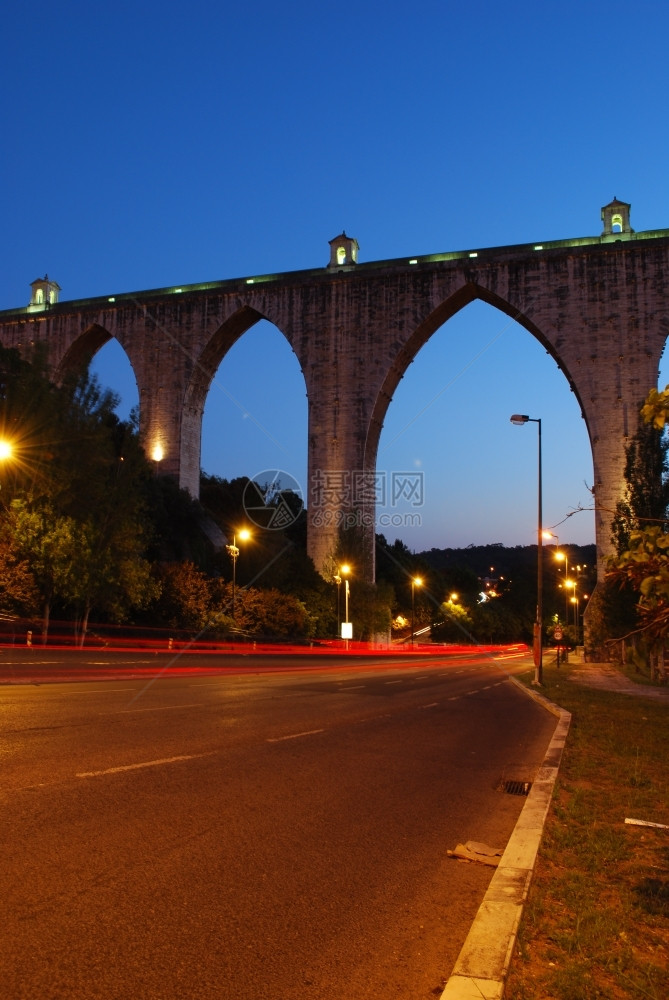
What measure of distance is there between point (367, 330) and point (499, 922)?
54.8m

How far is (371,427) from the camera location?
56594mm

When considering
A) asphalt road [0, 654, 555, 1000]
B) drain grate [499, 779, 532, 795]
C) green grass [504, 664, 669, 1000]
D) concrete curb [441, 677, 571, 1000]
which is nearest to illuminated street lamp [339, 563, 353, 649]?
asphalt road [0, 654, 555, 1000]

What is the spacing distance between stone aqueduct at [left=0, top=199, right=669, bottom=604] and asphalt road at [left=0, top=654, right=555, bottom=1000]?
142ft

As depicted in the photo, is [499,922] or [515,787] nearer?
[499,922]

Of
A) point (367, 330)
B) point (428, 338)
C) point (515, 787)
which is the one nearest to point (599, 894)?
point (515, 787)

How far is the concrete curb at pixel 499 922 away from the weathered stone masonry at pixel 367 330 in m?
45.6

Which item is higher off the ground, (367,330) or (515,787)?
(367,330)

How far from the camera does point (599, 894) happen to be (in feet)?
15.5

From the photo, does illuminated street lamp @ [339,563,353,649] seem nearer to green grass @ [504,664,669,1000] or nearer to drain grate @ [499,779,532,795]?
green grass @ [504,664,669,1000]

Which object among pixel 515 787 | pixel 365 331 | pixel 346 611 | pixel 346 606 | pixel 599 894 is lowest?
pixel 515 787

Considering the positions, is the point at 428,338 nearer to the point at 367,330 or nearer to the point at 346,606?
the point at 367,330

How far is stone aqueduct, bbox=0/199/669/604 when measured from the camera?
52062 millimetres

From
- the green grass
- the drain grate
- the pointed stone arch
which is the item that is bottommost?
the drain grate

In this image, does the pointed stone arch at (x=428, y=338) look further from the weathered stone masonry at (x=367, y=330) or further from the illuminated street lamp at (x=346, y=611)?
the illuminated street lamp at (x=346, y=611)
